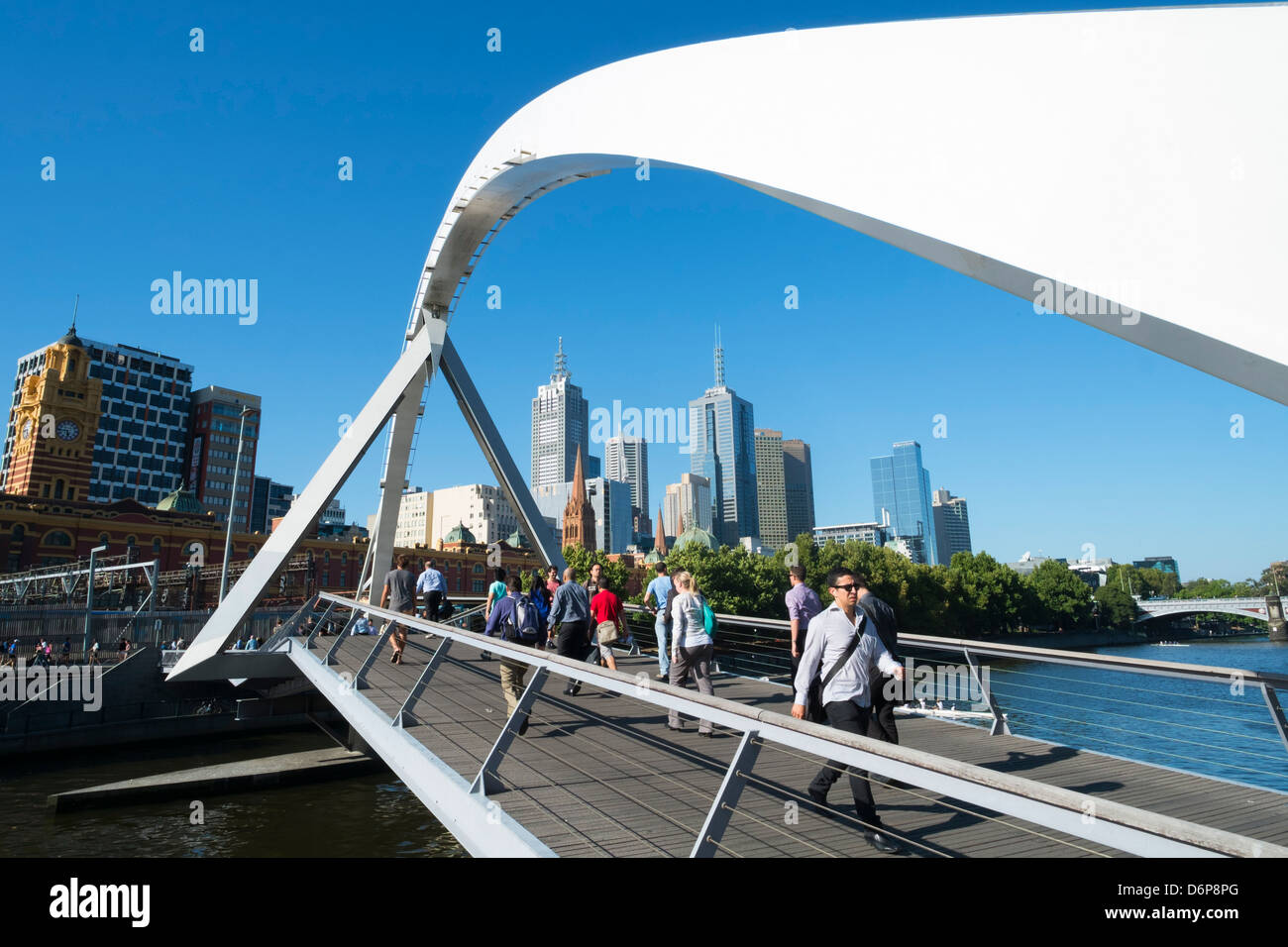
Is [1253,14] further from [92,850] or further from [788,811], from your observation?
[92,850]

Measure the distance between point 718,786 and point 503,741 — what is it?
1.53 m

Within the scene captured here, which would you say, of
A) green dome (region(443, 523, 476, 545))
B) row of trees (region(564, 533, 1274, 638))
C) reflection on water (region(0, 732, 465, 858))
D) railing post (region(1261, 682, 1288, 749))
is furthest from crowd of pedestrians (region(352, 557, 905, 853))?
green dome (region(443, 523, 476, 545))

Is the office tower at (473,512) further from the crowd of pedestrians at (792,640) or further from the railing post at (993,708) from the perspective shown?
the railing post at (993,708)

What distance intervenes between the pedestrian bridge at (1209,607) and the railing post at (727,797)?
74.8 metres

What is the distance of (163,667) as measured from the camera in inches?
773

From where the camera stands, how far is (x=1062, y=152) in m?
3.37

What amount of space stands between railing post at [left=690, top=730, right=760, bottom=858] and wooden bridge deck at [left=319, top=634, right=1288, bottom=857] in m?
0.39

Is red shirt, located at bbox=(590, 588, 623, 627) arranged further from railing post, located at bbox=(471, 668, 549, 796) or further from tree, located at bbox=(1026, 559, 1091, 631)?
tree, located at bbox=(1026, 559, 1091, 631)

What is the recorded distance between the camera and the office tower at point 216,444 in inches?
3627

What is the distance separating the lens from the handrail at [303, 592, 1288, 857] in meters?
1.66

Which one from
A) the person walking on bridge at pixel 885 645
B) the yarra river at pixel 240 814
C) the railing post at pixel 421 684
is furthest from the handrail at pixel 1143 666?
the railing post at pixel 421 684

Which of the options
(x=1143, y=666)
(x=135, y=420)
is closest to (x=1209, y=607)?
(x=1143, y=666)

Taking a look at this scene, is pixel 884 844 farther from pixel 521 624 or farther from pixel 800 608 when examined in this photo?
pixel 521 624

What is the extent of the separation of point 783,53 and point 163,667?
20.9m
